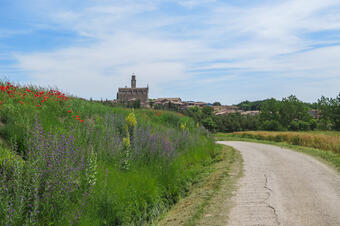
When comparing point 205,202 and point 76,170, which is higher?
point 76,170

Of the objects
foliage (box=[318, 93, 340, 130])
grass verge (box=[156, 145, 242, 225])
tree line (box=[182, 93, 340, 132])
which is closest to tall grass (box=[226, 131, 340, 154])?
grass verge (box=[156, 145, 242, 225])

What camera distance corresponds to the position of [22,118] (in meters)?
7.19

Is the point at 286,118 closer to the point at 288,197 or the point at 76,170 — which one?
the point at 288,197

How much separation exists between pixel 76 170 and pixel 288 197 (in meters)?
→ 5.19

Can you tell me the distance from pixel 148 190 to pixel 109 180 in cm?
105

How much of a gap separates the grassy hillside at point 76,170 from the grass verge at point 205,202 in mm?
393

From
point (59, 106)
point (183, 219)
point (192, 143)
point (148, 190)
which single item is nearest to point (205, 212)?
point (183, 219)

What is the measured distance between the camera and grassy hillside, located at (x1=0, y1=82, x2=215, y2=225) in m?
4.17

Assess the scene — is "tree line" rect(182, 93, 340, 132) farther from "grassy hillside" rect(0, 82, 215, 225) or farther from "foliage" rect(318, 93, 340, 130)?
"grassy hillside" rect(0, 82, 215, 225)

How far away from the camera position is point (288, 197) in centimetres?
657

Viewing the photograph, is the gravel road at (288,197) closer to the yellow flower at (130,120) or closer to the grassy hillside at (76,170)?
the grassy hillside at (76,170)

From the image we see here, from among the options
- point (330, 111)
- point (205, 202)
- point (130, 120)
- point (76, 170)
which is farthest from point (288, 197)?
point (330, 111)

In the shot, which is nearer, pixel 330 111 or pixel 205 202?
pixel 205 202

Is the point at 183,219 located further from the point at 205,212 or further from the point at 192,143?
the point at 192,143
